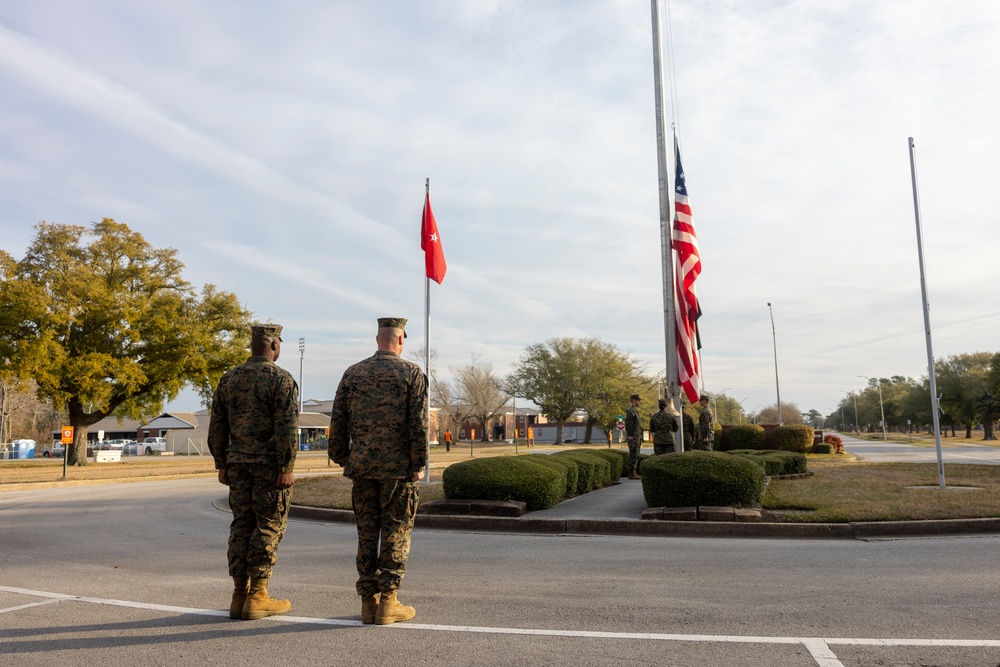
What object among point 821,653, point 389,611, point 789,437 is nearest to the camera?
point 821,653

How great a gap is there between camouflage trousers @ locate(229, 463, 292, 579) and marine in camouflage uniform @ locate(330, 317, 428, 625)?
0.51 metres

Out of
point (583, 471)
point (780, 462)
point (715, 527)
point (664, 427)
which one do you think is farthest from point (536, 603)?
point (780, 462)

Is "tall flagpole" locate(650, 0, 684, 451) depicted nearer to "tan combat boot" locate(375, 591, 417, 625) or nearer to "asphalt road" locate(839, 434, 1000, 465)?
"tan combat boot" locate(375, 591, 417, 625)

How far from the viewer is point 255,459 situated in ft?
16.6

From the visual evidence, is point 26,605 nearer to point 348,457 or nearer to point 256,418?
point 256,418

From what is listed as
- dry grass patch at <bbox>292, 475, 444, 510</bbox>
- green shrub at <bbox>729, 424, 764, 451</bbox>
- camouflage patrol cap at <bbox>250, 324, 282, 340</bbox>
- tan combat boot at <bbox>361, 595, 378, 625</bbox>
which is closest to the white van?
green shrub at <bbox>729, 424, 764, 451</bbox>

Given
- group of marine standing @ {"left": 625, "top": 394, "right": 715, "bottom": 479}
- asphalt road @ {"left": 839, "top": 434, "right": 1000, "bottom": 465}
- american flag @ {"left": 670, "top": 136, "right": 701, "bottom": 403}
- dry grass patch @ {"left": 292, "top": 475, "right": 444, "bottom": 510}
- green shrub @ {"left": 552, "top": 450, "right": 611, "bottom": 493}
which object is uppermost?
american flag @ {"left": 670, "top": 136, "right": 701, "bottom": 403}

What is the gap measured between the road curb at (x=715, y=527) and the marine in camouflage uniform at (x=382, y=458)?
5.03 meters

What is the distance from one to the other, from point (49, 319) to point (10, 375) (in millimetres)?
3344

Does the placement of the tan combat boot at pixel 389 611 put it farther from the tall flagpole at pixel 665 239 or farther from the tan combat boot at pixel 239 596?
the tall flagpole at pixel 665 239

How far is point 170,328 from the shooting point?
34.9m

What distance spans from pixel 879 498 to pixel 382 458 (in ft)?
31.8

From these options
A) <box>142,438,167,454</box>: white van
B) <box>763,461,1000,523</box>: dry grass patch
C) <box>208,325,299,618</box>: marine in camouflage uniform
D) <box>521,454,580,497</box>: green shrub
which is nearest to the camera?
<box>208,325,299,618</box>: marine in camouflage uniform

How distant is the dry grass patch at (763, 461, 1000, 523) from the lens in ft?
31.3
